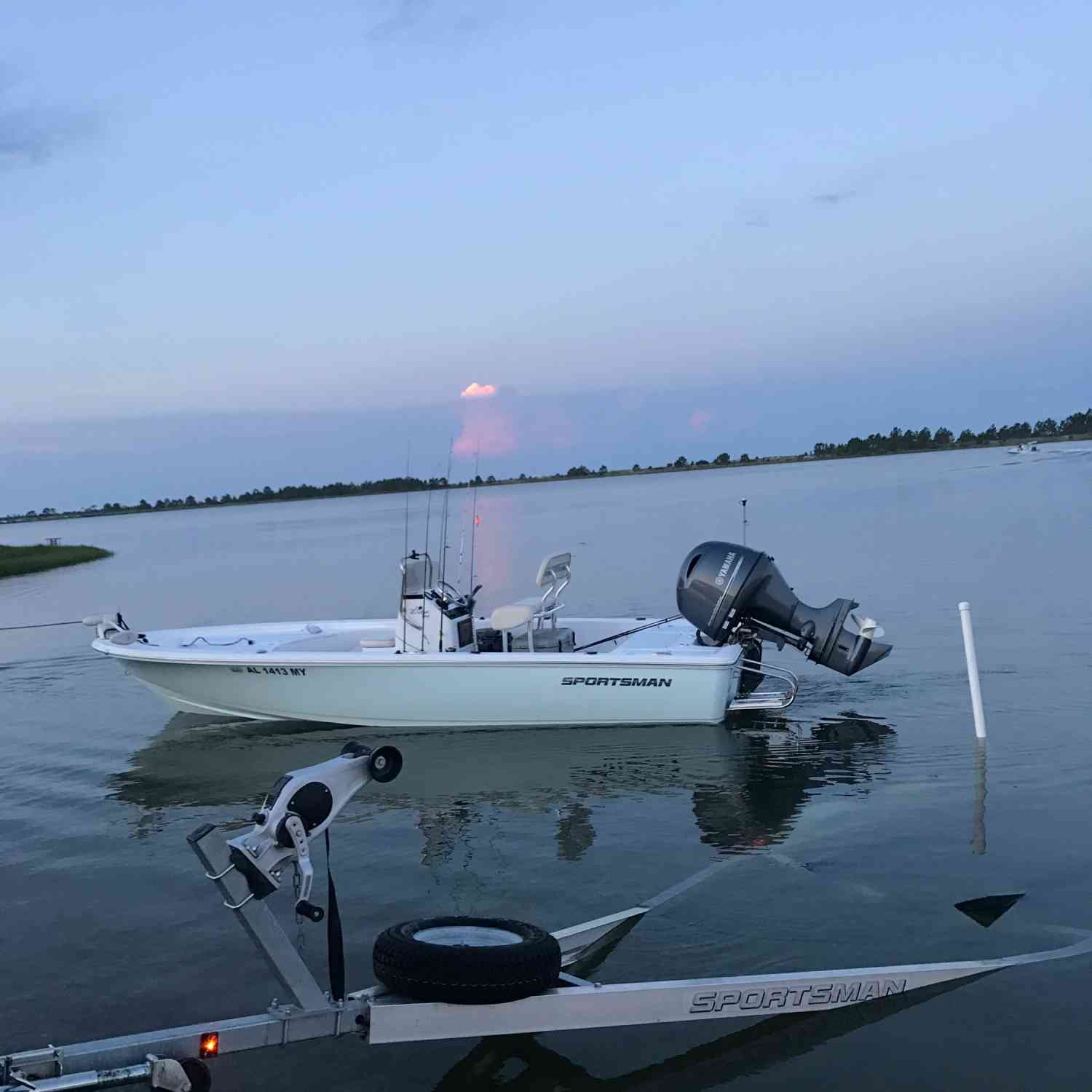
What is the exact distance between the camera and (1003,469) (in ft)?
276

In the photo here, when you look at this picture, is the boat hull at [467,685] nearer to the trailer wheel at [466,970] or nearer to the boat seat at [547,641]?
the boat seat at [547,641]

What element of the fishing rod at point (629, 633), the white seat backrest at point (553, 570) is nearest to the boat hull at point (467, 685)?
the fishing rod at point (629, 633)

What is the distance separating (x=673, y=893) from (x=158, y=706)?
8919 mm

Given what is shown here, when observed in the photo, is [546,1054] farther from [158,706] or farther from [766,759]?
[158,706]

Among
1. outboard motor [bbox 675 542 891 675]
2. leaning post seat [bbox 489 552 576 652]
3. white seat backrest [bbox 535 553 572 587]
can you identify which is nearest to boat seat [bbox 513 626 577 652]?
leaning post seat [bbox 489 552 576 652]

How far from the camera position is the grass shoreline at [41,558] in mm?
48625

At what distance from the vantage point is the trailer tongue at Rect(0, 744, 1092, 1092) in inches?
154

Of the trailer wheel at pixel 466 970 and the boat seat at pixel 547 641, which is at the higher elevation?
the boat seat at pixel 547 641

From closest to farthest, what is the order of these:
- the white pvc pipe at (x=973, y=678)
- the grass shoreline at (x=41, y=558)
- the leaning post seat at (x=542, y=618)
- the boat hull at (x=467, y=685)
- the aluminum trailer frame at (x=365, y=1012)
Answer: the aluminum trailer frame at (x=365, y=1012)
the white pvc pipe at (x=973, y=678)
the boat hull at (x=467, y=685)
the leaning post seat at (x=542, y=618)
the grass shoreline at (x=41, y=558)

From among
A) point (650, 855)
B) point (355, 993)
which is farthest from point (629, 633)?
point (355, 993)

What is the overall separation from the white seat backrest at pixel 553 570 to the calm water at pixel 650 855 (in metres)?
1.57

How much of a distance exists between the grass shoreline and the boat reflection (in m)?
39.2

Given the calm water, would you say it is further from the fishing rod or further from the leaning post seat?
the fishing rod

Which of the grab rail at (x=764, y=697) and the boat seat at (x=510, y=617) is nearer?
the boat seat at (x=510, y=617)
